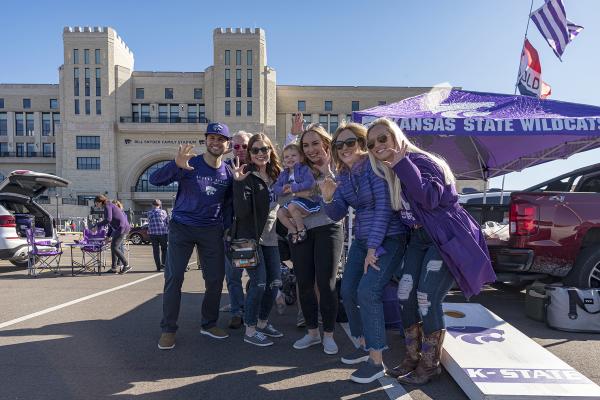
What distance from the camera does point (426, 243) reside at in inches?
115

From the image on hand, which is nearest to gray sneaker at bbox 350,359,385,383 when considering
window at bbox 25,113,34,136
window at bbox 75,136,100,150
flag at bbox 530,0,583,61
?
flag at bbox 530,0,583,61

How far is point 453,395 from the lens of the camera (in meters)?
2.78

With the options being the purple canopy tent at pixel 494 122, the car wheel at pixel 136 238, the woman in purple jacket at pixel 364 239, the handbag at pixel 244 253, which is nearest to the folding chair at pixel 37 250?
the handbag at pixel 244 253

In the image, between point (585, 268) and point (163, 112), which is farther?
point (163, 112)

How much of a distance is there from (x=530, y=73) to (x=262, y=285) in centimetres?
860

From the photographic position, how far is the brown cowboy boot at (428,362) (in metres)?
2.91

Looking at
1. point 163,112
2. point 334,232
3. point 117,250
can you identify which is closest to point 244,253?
point 334,232

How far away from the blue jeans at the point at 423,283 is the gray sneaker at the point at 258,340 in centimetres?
140

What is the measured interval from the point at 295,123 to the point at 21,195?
8050mm

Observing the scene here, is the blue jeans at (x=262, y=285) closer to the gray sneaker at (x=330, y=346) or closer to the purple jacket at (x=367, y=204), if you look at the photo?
the gray sneaker at (x=330, y=346)

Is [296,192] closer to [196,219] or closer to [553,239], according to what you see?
[196,219]

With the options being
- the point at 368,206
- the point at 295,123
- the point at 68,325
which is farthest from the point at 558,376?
the point at 68,325

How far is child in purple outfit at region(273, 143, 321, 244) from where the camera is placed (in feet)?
11.3

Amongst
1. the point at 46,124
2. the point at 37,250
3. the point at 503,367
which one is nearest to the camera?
the point at 503,367
